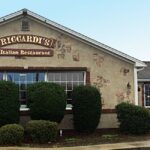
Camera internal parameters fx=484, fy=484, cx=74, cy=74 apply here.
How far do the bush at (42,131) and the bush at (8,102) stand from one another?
5.11ft

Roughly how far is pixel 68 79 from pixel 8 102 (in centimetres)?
438

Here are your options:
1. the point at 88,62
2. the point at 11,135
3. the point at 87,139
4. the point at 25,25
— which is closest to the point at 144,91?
the point at 88,62

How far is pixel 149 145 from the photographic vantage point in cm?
1909

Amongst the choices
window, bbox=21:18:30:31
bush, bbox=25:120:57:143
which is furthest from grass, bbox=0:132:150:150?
window, bbox=21:18:30:31

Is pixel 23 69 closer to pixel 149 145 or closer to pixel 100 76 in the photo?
pixel 100 76

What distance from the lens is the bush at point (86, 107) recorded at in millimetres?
22531

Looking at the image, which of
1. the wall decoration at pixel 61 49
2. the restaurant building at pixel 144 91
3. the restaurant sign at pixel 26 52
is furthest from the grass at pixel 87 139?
the restaurant building at pixel 144 91

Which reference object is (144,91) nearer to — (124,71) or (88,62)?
(124,71)

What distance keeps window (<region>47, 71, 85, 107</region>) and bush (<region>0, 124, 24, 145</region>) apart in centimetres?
527

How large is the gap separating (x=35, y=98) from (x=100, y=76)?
176 inches

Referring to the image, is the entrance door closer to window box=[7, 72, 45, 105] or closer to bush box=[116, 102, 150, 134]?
window box=[7, 72, 45, 105]

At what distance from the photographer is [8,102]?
21.2 m

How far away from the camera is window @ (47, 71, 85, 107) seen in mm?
24406

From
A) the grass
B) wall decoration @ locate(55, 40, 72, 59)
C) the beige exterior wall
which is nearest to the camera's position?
the grass
